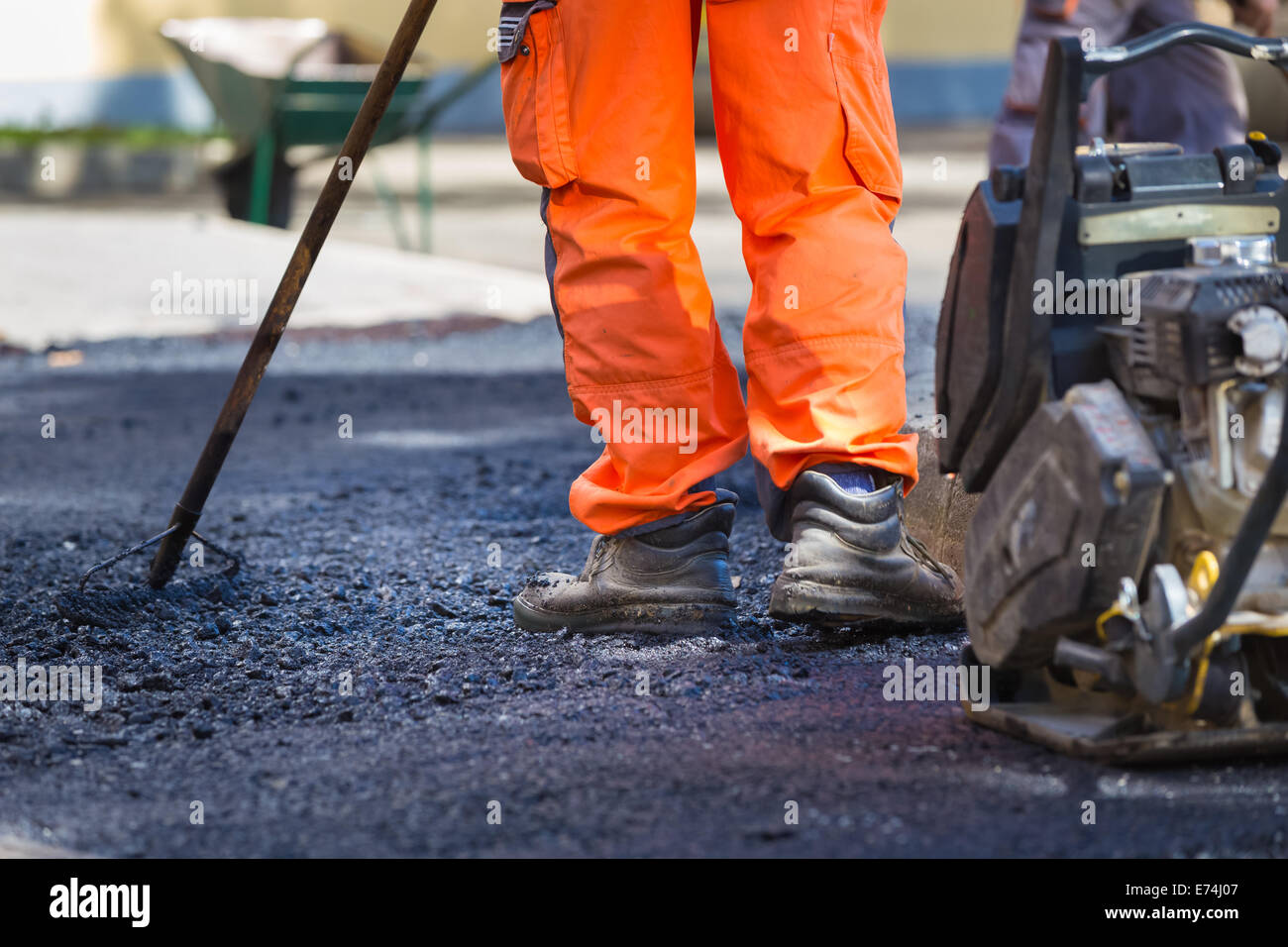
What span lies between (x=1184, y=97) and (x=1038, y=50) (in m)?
0.52

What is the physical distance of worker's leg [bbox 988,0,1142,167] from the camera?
4.43 m

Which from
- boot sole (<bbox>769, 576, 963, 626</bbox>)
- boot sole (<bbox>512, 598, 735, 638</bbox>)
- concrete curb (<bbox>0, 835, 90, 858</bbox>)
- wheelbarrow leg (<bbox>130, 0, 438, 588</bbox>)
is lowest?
concrete curb (<bbox>0, 835, 90, 858</bbox>)

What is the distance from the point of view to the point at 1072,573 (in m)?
1.67

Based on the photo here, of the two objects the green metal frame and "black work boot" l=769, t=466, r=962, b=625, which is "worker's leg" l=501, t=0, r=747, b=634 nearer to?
"black work boot" l=769, t=466, r=962, b=625

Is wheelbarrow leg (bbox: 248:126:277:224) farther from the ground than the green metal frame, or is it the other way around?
the green metal frame

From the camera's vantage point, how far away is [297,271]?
260cm

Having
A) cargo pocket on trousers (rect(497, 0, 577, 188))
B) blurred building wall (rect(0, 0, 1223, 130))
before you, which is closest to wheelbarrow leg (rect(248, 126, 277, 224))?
cargo pocket on trousers (rect(497, 0, 577, 188))

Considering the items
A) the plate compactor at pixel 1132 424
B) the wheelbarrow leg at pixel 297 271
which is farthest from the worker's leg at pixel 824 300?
the wheelbarrow leg at pixel 297 271

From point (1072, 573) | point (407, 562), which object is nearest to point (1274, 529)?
point (1072, 573)

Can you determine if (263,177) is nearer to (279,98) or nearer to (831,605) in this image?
(279,98)

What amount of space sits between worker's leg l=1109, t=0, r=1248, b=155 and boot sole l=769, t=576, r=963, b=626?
290 centimetres

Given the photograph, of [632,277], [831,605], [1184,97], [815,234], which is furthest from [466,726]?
[1184,97]
